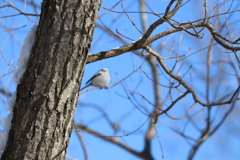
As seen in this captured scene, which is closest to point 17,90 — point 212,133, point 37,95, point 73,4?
point 37,95

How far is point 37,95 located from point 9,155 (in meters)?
0.35

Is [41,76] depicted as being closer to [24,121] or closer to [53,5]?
[24,121]

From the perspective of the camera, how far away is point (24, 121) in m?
1.71

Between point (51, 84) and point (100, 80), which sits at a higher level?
point (100, 80)

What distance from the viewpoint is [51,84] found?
1.72 metres

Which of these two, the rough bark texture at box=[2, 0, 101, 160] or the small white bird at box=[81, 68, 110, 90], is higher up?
the small white bird at box=[81, 68, 110, 90]

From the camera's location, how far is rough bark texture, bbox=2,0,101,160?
168 cm

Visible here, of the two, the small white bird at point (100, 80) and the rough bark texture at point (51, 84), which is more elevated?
the small white bird at point (100, 80)

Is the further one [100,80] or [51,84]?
[100,80]

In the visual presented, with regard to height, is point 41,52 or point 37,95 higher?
point 41,52

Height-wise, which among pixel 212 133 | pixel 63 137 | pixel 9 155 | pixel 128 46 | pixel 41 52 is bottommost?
pixel 9 155

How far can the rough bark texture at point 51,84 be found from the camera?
168cm

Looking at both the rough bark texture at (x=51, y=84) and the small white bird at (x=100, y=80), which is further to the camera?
the small white bird at (x=100, y=80)

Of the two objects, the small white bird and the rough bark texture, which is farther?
the small white bird
